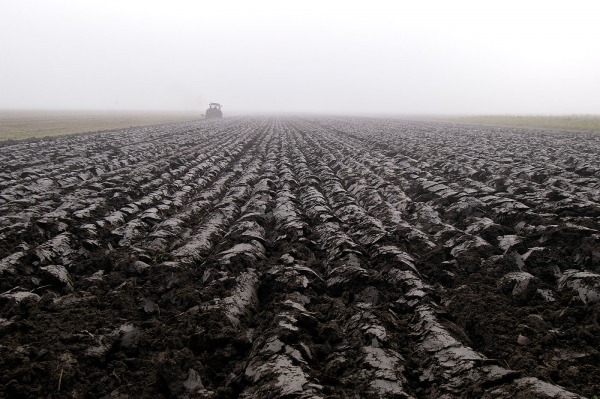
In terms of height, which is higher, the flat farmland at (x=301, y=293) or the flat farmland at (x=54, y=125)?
the flat farmland at (x=54, y=125)

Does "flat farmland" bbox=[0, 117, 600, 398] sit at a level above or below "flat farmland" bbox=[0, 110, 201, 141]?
below

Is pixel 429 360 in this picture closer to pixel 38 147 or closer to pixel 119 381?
pixel 119 381

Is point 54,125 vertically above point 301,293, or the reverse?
point 54,125

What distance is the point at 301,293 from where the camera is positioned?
379 cm

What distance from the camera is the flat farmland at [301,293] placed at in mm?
2584

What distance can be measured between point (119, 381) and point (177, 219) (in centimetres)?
359

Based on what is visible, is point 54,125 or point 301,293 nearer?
point 301,293

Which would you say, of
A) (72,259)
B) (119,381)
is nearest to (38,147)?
(72,259)

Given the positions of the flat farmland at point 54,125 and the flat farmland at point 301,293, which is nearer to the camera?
the flat farmland at point 301,293

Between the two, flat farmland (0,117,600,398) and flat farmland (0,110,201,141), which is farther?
flat farmland (0,110,201,141)

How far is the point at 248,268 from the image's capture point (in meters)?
4.33

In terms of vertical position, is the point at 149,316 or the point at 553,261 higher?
the point at 553,261

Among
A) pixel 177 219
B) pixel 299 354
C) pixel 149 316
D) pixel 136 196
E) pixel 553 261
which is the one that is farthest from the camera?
pixel 136 196

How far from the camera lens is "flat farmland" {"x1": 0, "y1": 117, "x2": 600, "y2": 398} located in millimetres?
2584
